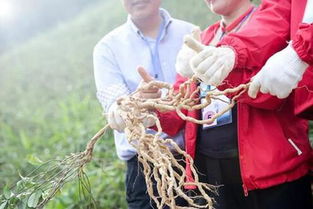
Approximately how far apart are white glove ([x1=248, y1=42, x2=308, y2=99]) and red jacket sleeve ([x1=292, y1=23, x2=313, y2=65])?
12mm

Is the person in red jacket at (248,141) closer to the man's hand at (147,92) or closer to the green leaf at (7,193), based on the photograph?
the man's hand at (147,92)

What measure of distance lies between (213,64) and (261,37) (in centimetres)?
20

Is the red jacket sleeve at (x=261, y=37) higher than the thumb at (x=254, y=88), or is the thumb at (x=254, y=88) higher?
the red jacket sleeve at (x=261, y=37)

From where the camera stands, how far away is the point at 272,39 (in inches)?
56.9

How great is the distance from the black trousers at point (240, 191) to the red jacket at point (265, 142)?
4cm

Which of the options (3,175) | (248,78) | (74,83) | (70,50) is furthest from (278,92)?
(70,50)

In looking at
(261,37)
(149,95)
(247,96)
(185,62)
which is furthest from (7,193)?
(261,37)

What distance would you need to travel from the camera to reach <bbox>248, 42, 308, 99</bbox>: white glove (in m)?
1.29

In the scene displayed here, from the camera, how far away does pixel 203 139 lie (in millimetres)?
1652

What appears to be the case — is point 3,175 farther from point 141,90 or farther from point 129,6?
point 141,90

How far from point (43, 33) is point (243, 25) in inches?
442

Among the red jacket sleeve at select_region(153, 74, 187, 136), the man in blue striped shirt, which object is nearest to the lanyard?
the man in blue striped shirt

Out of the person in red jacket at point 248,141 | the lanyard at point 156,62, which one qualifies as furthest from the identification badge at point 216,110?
the lanyard at point 156,62

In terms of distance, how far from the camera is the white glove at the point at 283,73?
1.29m
